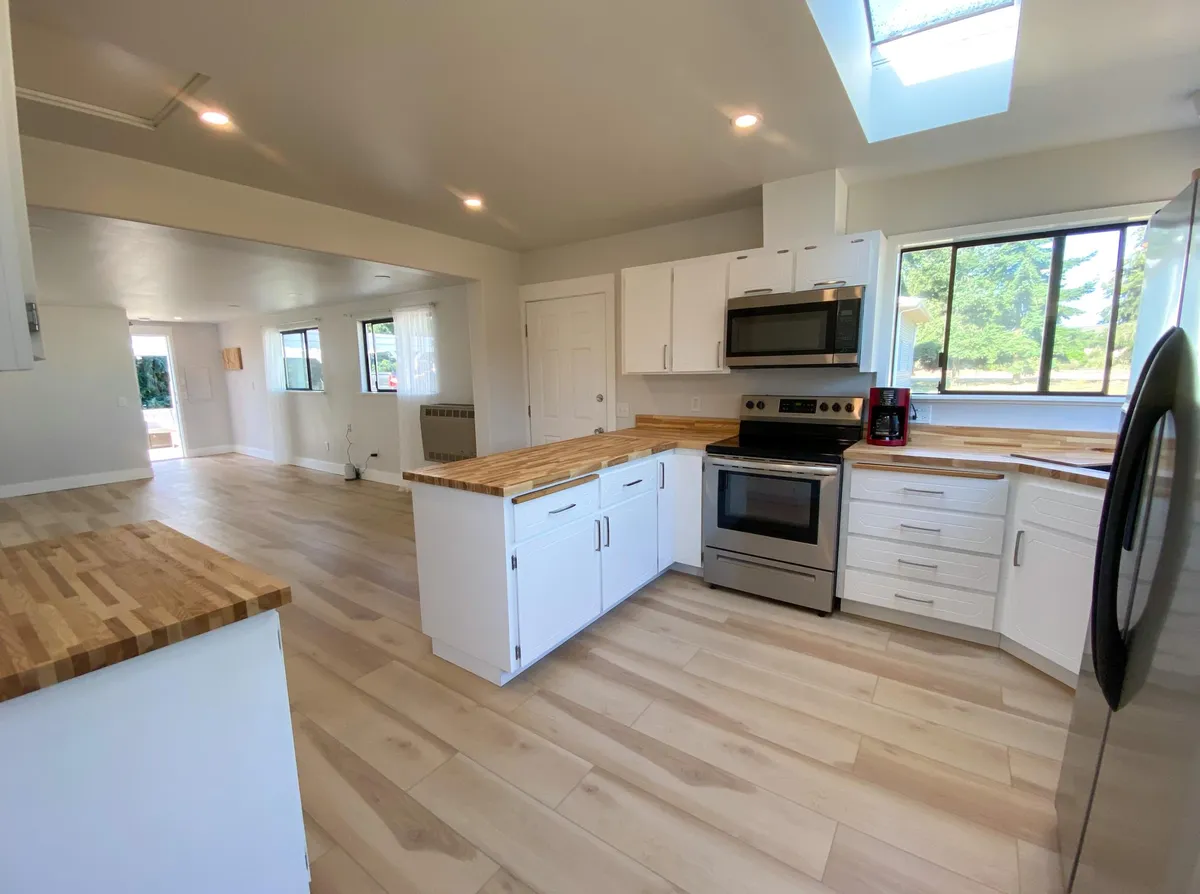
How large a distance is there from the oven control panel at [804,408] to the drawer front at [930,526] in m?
0.65

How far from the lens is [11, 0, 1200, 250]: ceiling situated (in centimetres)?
159

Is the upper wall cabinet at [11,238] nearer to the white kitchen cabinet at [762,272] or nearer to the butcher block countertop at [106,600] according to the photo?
the butcher block countertop at [106,600]

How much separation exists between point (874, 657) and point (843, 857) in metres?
1.17

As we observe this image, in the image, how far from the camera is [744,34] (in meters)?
1.69

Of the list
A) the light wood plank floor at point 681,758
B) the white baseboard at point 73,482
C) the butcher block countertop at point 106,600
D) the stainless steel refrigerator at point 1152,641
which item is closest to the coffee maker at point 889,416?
the light wood plank floor at point 681,758

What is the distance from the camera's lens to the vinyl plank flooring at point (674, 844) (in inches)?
53.1

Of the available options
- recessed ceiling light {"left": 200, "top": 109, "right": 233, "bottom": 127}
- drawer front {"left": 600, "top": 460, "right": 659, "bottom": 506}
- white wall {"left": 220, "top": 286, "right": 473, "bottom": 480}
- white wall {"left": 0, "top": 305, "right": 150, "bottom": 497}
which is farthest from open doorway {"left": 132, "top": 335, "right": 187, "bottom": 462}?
drawer front {"left": 600, "top": 460, "right": 659, "bottom": 506}

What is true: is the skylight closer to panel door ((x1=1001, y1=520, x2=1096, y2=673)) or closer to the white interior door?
panel door ((x1=1001, y1=520, x2=1096, y2=673))

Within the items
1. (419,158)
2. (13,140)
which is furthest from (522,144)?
(13,140)

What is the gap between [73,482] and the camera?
6434 mm

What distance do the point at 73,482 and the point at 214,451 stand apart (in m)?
2.37

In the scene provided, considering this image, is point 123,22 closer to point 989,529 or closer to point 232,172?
point 232,172

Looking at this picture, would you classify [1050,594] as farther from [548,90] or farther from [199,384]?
[199,384]

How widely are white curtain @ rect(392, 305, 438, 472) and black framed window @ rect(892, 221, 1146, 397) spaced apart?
4.53 m
